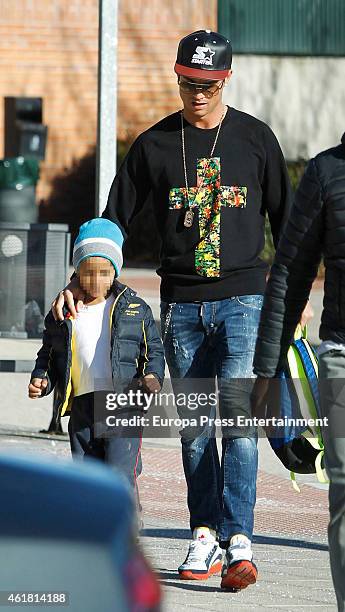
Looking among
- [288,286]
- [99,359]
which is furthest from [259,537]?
[288,286]

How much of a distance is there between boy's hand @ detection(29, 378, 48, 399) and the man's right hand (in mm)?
243

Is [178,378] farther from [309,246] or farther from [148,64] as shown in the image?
[148,64]

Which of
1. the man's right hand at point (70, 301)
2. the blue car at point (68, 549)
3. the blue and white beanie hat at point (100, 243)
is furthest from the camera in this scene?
the blue and white beanie hat at point (100, 243)

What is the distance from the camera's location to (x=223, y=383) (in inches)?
225

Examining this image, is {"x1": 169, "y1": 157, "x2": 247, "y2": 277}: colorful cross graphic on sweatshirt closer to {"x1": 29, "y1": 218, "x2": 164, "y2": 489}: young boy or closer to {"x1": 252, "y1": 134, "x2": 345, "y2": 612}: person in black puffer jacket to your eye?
{"x1": 29, "y1": 218, "x2": 164, "y2": 489}: young boy

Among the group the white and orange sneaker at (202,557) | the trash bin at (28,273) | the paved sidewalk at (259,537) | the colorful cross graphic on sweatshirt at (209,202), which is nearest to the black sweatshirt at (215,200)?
the colorful cross graphic on sweatshirt at (209,202)

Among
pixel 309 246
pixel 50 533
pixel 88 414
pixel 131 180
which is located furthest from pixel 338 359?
pixel 50 533

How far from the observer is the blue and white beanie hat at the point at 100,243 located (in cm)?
567

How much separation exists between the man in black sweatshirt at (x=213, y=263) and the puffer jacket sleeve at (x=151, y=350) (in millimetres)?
169

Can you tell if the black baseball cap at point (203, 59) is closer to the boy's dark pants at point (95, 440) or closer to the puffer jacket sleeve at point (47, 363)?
the puffer jacket sleeve at point (47, 363)

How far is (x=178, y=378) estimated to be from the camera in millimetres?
5789

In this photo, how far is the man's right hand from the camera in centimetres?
556

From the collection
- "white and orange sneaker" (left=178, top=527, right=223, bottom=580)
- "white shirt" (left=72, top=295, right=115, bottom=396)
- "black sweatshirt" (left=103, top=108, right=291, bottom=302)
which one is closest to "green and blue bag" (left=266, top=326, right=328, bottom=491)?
"black sweatshirt" (left=103, top=108, right=291, bottom=302)

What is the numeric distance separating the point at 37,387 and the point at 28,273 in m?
7.08
